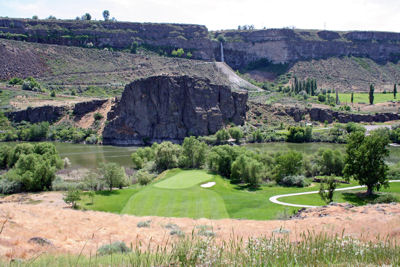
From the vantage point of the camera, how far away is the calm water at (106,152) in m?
58.7

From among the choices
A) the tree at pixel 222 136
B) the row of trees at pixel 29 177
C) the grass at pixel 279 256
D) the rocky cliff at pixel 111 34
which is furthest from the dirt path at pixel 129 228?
the rocky cliff at pixel 111 34

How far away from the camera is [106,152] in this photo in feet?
231

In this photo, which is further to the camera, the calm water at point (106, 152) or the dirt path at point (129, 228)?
the calm water at point (106, 152)

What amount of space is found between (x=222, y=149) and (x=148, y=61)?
94725mm

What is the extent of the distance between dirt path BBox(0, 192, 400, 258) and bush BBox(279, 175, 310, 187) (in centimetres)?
1779

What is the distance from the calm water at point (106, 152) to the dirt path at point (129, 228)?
35838 mm

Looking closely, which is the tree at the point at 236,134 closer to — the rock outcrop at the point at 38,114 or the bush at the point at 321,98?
the bush at the point at 321,98

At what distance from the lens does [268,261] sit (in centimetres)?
751

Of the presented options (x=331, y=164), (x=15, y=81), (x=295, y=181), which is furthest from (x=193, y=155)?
(x=15, y=81)

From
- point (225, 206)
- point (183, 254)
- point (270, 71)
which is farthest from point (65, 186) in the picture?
point (270, 71)

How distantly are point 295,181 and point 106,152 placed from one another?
4285cm

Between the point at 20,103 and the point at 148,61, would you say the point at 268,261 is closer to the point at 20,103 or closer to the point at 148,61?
the point at 20,103

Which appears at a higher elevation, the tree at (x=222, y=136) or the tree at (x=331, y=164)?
the tree at (x=331, y=164)

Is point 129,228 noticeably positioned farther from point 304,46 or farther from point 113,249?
point 304,46
